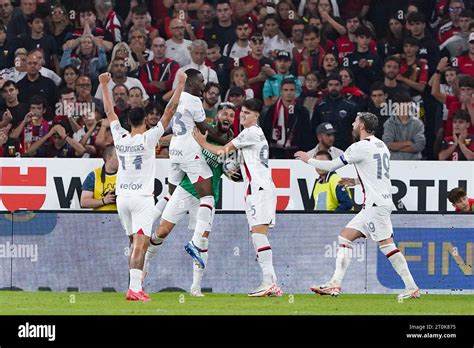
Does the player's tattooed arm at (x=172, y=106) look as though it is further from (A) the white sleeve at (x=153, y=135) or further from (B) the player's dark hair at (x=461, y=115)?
(B) the player's dark hair at (x=461, y=115)

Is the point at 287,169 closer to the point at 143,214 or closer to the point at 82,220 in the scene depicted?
the point at 82,220

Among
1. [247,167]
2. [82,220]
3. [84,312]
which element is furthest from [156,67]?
[84,312]

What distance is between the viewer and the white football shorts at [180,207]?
17.2 metres

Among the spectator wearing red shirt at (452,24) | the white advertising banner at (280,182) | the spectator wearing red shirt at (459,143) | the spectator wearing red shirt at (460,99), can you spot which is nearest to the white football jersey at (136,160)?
the white advertising banner at (280,182)

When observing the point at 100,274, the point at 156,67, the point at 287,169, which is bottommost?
the point at 100,274

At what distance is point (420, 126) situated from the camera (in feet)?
70.9

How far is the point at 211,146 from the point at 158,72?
5.95 m

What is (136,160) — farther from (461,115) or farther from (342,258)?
(461,115)

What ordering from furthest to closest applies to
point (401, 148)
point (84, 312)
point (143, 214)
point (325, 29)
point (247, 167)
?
1. point (325, 29)
2. point (401, 148)
3. point (247, 167)
4. point (143, 214)
5. point (84, 312)

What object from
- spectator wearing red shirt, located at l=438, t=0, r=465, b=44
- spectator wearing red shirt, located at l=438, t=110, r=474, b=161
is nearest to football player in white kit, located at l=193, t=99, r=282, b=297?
spectator wearing red shirt, located at l=438, t=110, r=474, b=161

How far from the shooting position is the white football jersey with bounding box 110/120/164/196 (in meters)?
15.5

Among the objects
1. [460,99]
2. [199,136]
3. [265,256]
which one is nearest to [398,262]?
[265,256]

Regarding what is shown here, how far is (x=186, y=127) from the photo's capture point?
1723cm

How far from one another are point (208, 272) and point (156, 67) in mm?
5283
